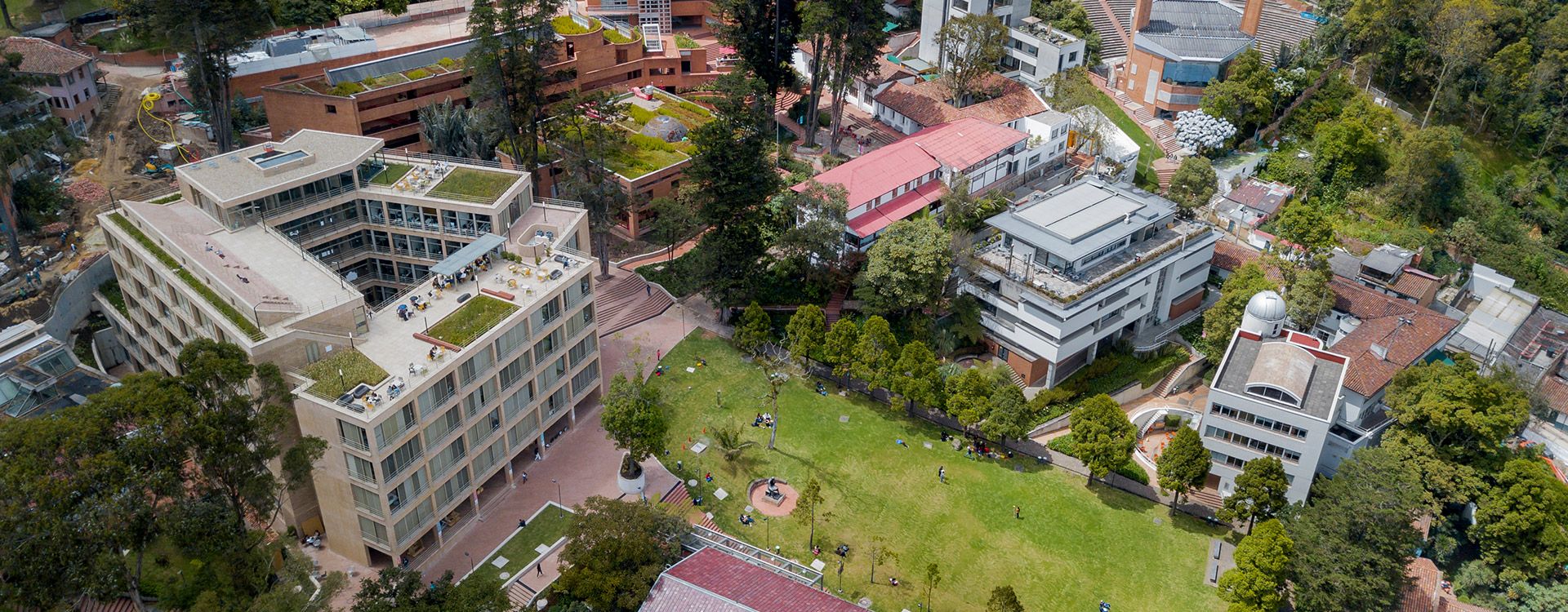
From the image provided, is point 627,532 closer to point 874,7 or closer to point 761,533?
point 761,533

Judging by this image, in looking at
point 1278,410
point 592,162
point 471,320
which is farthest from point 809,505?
point 592,162

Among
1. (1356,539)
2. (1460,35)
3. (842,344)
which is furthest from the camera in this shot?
(1460,35)

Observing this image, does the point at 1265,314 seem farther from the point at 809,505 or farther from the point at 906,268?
the point at 809,505

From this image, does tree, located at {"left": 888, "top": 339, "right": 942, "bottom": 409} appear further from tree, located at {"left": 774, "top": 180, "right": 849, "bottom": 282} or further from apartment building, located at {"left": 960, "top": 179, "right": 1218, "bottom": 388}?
tree, located at {"left": 774, "top": 180, "right": 849, "bottom": 282}

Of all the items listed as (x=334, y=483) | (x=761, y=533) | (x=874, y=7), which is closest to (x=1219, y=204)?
(x=874, y=7)

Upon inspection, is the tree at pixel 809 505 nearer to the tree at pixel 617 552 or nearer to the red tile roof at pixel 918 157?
the tree at pixel 617 552

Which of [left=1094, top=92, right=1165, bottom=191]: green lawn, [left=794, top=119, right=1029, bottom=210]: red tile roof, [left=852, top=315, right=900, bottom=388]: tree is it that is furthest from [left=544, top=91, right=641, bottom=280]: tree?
[left=1094, top=92, right=1165, bottom=191]: green lawn

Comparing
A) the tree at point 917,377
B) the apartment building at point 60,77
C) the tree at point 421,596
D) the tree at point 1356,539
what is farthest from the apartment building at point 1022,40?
the apartment building at point 60,77
